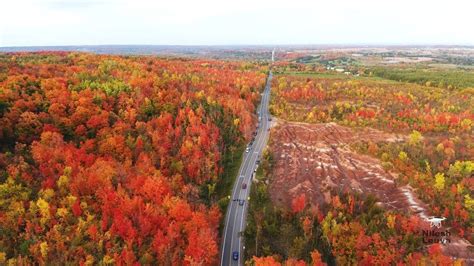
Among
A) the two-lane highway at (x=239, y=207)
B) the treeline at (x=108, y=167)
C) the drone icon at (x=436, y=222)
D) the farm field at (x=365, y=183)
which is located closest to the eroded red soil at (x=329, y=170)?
the farm field at (x=365, y=183)

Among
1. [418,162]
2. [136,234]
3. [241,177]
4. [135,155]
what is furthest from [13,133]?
[418,162]

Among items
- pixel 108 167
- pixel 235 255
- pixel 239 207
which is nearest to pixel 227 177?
pixel 239 207

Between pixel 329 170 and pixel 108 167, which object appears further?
pixel 329 170

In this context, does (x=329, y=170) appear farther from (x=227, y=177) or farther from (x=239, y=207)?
(x=239, y=207)

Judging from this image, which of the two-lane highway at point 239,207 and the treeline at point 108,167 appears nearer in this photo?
the treeline at point 108,167

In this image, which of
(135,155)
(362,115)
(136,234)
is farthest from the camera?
(362,115)

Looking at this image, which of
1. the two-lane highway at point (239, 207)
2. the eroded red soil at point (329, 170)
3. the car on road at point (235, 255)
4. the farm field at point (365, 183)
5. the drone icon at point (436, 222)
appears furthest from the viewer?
the eroded red soil at point (329, 170)

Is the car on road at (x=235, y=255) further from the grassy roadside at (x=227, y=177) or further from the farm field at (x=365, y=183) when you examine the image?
the grassy roadside at (x=227, y=177)

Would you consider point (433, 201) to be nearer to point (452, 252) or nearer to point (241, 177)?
point (452, 252)

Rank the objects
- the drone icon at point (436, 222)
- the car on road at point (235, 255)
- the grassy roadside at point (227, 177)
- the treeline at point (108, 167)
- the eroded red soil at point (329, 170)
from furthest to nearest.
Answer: the eroded red soil at point (329, 170), the grassy roadside at point (227, 177), the drone icon at point (436, 222), the car on road at point (235, 255), the treeline at point (108, 167)
